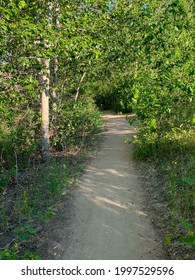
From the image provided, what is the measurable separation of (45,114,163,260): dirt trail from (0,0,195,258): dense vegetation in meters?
0.49

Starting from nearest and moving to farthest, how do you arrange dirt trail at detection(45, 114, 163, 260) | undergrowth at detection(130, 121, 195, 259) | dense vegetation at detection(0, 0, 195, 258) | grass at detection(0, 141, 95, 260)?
undergrowth at detection(130, 121, 195, 259) → dirt trail at detection(45, 114, 163, 260) → grass at detection(0, 141, 95, 260) → dense vegetation at detection(0, 0, 195, 258)

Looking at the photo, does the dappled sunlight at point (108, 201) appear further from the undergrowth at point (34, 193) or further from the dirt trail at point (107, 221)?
the undergrowth at point (34, 193)

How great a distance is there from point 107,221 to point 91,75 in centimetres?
712

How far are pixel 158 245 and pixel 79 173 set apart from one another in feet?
10.9

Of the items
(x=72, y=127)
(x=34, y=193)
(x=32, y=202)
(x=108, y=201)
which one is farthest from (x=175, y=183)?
(x=72, y=127)

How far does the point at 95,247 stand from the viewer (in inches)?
162

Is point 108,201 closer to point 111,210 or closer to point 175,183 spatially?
point 111,210

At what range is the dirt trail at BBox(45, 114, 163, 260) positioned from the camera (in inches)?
157

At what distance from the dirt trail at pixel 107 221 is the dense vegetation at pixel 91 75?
0.49 metres

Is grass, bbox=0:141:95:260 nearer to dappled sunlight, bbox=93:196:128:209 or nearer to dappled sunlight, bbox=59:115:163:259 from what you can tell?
dappled sunlight, bbox=59:115:163:259

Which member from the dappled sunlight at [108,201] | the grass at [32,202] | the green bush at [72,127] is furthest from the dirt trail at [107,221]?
the green bush at [72,127]

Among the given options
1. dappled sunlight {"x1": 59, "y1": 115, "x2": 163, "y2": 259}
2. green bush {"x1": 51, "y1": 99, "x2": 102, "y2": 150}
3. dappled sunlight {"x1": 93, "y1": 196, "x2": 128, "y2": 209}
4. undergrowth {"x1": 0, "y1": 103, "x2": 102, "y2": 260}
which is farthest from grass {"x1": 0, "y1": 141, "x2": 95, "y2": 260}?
green bush {"x1": 51, "y1": 99, "x2": 102, "y2": 150}

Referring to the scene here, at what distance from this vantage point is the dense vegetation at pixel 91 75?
15.2 ft

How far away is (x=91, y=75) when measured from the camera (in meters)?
10.7
